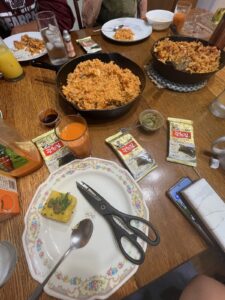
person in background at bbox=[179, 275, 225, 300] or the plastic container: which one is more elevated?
the plastic container

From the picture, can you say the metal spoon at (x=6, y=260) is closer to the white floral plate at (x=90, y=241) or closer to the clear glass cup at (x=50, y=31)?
the white floral plate at (x=90, y=241)

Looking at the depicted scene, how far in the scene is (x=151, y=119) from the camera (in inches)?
34.3

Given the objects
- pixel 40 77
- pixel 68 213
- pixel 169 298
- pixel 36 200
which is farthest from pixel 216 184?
pixel 40 77

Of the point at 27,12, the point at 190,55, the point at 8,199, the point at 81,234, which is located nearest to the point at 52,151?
the point at 8,199

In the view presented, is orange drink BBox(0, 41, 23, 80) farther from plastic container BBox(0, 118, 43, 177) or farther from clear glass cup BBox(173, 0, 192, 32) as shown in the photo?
clear glass cup BBox(173, 0, 192, 32)

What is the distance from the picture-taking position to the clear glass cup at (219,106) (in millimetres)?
870

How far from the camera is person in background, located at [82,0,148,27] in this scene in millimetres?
1637

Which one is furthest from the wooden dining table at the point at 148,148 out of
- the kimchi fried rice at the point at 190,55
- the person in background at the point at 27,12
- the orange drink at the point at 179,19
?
the person in background at the point at 27,12

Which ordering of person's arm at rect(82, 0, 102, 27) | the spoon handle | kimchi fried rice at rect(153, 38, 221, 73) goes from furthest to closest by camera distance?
person's arm at rect(82, 0, 102, 27) < kimchi fried rice at rect(153, 38, 221, 73) < the spoon handle

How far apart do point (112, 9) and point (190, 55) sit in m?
1.16

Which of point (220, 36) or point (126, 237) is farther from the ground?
point (220, 36)

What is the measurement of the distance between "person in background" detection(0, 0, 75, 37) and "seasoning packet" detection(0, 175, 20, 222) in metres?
1.36

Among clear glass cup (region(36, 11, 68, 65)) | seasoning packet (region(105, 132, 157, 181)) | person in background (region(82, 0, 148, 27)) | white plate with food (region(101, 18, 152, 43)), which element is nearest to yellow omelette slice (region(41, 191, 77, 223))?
seasoning packet (region(105, 132, 157, 181))

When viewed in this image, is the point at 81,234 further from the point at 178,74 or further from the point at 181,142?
the point at 178,74
